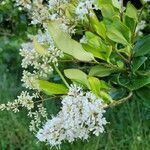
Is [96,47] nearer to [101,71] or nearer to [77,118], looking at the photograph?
[101,71]

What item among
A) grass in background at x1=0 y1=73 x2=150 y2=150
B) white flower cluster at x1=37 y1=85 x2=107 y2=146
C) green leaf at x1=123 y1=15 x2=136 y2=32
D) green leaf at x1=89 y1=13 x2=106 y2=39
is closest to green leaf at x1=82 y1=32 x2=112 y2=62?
green leaf at x1=89 y1=13 x2=106 y2=39

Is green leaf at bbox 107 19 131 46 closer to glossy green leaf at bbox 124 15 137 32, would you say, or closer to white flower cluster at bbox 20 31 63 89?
glossy green leaf at bbox 124 15 137 32

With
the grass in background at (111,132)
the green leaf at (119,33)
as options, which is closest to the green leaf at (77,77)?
the green leaf at (119,33)

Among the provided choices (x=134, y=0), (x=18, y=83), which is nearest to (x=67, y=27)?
(x=18, y=83)

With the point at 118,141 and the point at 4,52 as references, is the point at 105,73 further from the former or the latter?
the point at 4,52

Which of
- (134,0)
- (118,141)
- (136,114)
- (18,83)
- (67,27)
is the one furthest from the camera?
(134,0)

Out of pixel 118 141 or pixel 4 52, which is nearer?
pixel 118 141

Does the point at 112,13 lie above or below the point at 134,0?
above

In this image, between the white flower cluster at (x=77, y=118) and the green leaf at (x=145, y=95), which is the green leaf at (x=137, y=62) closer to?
the green leaf at (x=145, y=95)
